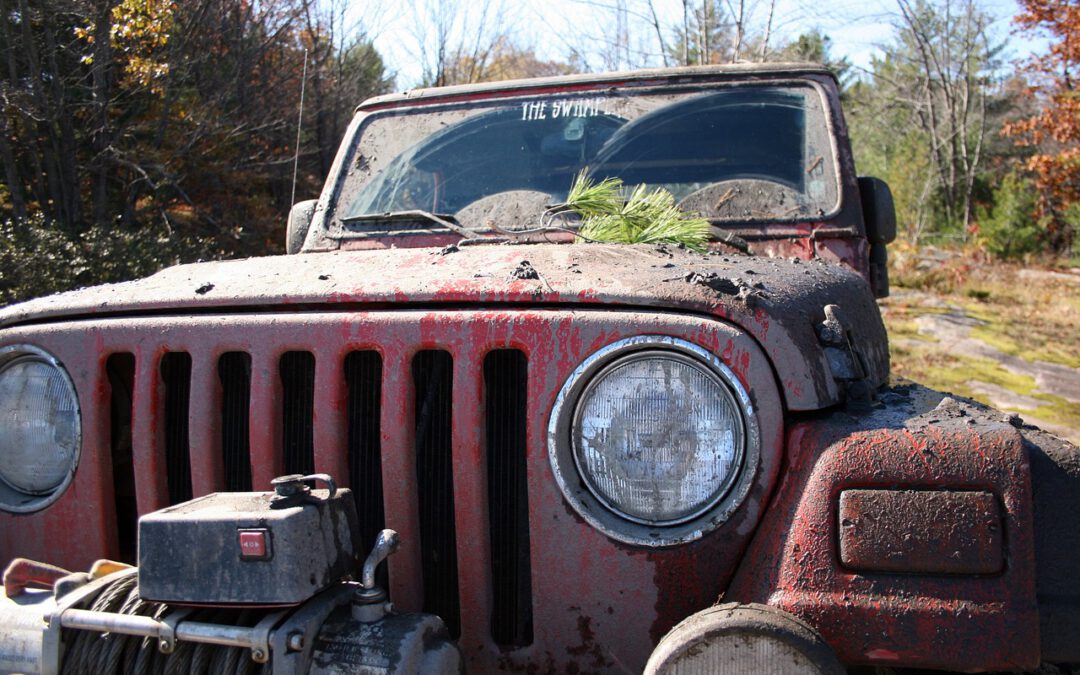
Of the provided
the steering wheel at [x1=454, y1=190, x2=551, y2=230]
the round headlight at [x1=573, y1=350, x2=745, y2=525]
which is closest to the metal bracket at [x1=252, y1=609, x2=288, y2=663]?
the round headlight at [x1=573, y1=350, x2=745, y2=525]

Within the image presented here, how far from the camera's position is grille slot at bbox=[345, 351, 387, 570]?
2020 millimetres

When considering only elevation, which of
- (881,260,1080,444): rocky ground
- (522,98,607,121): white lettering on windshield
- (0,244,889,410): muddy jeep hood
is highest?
(522,98,607,121): white lettering on windshield

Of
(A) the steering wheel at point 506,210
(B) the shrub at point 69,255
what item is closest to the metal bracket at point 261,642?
(A) the steering wheel at point 506,210

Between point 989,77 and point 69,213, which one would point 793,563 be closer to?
point 69,213

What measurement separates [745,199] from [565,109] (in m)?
0.84

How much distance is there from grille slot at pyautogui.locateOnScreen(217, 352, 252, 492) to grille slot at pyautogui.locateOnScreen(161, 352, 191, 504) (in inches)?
4.0

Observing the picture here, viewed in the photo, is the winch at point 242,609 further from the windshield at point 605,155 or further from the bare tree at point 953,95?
the bare tree at point 953,95

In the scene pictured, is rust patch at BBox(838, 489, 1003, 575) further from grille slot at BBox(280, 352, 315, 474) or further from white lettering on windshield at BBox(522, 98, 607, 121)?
white lettering on windshield at BBox(522, 98, 607, 121)

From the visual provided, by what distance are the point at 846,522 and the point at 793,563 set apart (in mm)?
116

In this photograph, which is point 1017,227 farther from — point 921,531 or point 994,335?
point 921,531

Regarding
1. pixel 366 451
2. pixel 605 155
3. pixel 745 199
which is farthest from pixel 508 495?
pixel 605 155

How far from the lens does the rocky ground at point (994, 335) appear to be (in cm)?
758

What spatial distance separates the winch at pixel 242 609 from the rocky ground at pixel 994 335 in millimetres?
5635

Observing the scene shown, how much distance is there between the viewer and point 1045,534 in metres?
1.54
